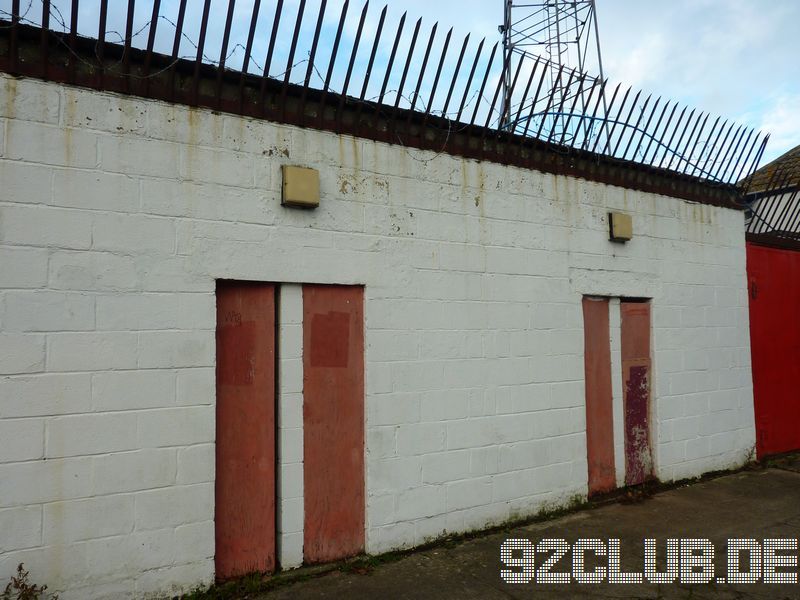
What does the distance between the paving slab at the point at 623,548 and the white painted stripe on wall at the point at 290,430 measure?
0.27 meters

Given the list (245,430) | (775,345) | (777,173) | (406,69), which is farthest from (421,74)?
(777,173)

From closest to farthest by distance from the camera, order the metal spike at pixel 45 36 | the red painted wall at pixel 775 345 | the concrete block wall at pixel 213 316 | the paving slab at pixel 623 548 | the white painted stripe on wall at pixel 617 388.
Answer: the concrete block wall at pixel 213 316, the metal spike at pixel 45 36, the paving slab at pixel 623 548, the white painted stripe on wall at pixel 617 388, the red painted wall at pixel 775 345

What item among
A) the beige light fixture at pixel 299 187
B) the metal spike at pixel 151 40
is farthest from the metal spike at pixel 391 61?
the metal spike at pixel 151 40

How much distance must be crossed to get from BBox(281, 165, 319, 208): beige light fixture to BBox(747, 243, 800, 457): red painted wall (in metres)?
5.69

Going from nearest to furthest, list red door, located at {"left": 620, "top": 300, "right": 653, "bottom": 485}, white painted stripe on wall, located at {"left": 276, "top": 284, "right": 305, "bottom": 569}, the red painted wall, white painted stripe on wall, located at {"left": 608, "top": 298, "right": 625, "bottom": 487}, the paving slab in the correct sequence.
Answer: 1. the paving slab
2. white painted stripe on wall, located at {"left": 276, "top": 284, "right": 305, "bottom": 569}
3. white painted stripe on wall, located at {"left": 608, "top": 298, "right": 625, "bottom": 487}
4. red door, located at {"left": 620, "top": 300, "right": 653, "bottom": 485}
5. the red painted wall

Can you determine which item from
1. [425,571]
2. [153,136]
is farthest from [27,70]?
[425,571]

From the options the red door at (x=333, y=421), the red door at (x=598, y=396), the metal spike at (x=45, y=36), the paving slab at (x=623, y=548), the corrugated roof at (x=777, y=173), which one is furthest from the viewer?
the corrugated roof at (x=777, y=173)

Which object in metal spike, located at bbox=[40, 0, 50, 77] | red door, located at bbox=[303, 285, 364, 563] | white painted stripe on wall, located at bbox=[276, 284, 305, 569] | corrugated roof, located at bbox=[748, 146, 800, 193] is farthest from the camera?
corrugated roof, located at bbox=[748, 146, 800, 193]

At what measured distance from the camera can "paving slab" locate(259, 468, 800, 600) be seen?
3.79 metres

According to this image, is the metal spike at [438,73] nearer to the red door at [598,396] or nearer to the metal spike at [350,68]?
the metal spike at [350,68]

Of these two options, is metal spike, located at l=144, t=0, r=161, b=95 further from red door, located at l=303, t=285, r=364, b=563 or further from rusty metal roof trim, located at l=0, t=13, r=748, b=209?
red door, located at l=303, t=285, r=364, b=563

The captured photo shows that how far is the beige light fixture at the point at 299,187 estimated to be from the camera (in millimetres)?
4070

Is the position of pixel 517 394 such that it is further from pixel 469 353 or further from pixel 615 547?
pixel 615 547

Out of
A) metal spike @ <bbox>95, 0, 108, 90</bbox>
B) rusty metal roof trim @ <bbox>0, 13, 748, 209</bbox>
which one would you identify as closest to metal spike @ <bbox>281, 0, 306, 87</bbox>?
rusty metal roof trim @ <bbox>0, 13, 748, 209</bbox>
